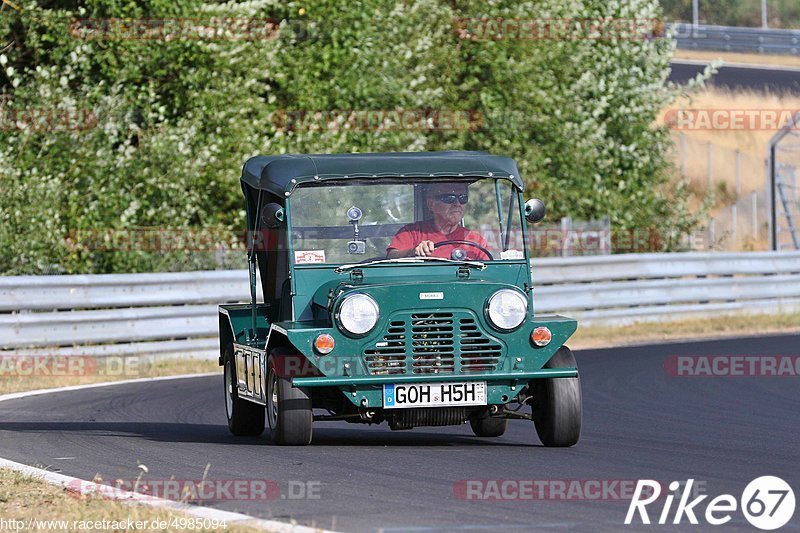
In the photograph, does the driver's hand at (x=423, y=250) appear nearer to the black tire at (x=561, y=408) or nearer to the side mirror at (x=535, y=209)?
the side mirror at (x=535, y=209)

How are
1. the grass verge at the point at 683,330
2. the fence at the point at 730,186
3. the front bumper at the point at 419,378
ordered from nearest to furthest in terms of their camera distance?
the front bumper at the point at 419,378 → the grass verge at the point at 683,330 → the fence at the point at 730,186

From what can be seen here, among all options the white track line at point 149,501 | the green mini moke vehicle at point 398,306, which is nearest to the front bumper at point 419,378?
the green mini moke vehicle at point 398,306

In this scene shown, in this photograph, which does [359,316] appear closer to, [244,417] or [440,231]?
[440,231]

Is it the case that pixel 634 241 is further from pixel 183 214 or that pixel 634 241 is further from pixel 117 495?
pixel 117 495

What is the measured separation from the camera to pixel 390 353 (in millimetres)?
9336

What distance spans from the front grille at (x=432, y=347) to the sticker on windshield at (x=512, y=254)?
3.28ft

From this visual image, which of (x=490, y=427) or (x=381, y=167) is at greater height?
(x=381, y=167)

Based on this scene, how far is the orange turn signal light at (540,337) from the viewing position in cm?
949

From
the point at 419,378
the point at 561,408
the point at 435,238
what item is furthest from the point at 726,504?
the point at 435,238

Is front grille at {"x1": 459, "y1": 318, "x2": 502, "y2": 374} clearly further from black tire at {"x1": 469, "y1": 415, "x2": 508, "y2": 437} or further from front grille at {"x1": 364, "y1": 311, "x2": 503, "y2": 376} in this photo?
black tire at {"x1": 469, "y1": 415, "x2": 508, "y2": 437}

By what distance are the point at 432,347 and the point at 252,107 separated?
14.0 meters

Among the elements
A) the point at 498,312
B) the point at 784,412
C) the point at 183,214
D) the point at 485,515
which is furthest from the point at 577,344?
the point at 485,515

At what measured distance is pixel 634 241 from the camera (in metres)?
28.1

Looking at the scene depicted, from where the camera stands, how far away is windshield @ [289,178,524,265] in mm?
10070
